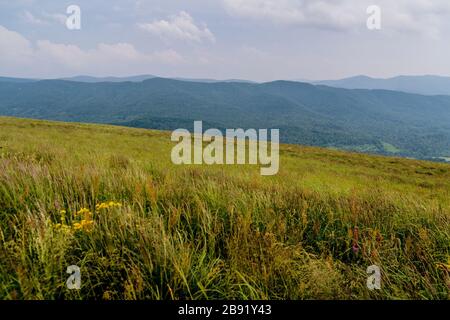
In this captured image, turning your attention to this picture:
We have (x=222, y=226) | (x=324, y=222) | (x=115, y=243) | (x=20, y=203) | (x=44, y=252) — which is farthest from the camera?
(x=324, y=222)

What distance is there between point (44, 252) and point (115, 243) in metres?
0.72

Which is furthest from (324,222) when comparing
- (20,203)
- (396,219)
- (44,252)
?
(20,203)

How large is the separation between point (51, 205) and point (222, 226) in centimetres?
253
